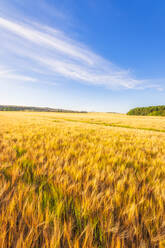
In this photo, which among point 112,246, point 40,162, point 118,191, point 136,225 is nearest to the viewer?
point 112,246

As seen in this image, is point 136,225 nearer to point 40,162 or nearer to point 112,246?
point 112,246

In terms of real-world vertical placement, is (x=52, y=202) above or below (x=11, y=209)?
below

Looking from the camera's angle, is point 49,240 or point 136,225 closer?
point 49,240

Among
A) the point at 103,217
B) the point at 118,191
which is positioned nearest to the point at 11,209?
the point at 103,217

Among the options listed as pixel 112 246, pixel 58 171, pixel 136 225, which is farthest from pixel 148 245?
pixel 58 171

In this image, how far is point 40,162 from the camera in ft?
5.83

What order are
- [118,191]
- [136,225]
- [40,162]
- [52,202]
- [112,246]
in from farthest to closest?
1. [40,162]
2. [118,191]
3. [52,202]
4. [136,225]
5. [112,246]

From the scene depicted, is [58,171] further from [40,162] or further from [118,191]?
[118,191]

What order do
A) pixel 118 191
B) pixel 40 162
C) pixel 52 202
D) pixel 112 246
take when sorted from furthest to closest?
pixel 40 162 < pixel 118 191 < pixel 52 202 < pixel 112 246

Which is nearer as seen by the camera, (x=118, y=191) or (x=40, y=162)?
(x=118, y=191)

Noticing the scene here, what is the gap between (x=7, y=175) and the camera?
138 centimetres

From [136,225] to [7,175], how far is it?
55.4 inches

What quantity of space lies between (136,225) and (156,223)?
14cm

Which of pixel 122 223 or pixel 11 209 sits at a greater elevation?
pixel 11 209
